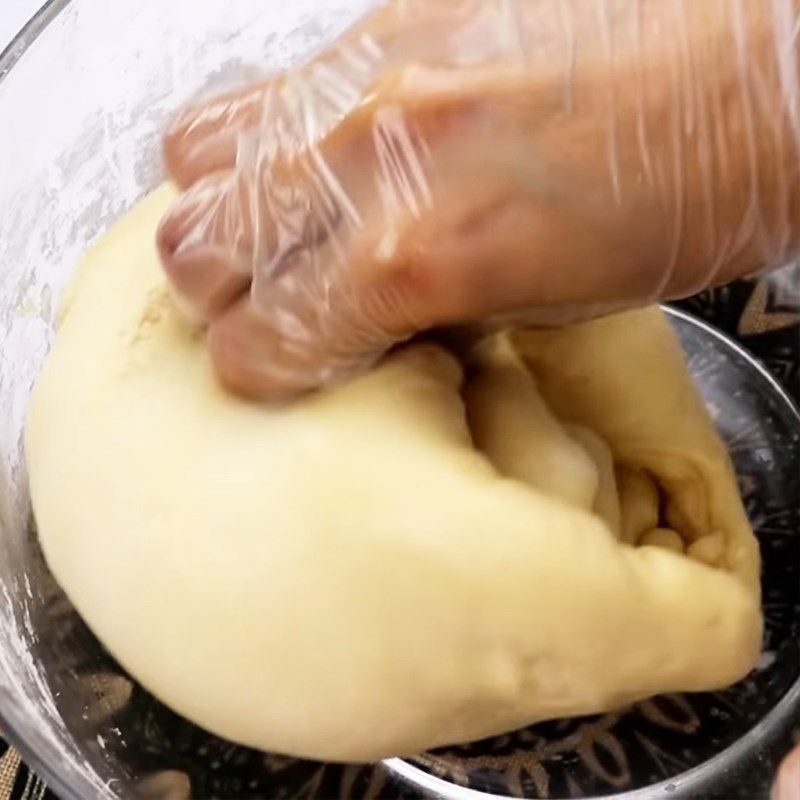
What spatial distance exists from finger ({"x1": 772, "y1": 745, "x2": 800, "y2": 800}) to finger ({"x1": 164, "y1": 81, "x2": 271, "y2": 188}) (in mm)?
→ 385

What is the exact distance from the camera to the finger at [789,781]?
19.4 inches

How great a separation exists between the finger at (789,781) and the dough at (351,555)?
68 millimetres

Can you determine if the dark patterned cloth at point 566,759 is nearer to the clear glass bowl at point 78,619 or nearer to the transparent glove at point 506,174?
the clear glass bowl at point 78,619

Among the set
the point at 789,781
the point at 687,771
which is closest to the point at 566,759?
the point at 687,771

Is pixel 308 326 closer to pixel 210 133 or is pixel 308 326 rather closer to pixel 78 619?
pixel 210 133

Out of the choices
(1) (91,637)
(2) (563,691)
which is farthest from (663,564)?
(1) (91,637)

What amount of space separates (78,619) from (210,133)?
0.30 metres

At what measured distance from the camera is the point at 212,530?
1.70 ft

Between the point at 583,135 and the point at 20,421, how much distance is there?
1.45 ft

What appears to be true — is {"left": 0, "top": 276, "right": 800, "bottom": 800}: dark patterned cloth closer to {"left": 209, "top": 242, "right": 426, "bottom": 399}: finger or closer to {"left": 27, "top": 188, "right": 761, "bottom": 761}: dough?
{"left": 27, "top": 188, "right": 761, "bottom": 761}: dough

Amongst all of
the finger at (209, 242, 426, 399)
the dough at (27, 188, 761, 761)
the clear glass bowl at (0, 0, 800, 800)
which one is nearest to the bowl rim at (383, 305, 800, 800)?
the clear glass bowl at (0, 0, 800, 800)

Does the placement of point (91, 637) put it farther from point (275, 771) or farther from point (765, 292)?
point (765, 292)

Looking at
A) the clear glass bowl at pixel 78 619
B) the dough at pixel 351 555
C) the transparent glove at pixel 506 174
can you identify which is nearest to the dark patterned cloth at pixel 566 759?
the clear glass bowl at pixel 78 619

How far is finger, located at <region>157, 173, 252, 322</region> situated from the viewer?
1.73 ft
